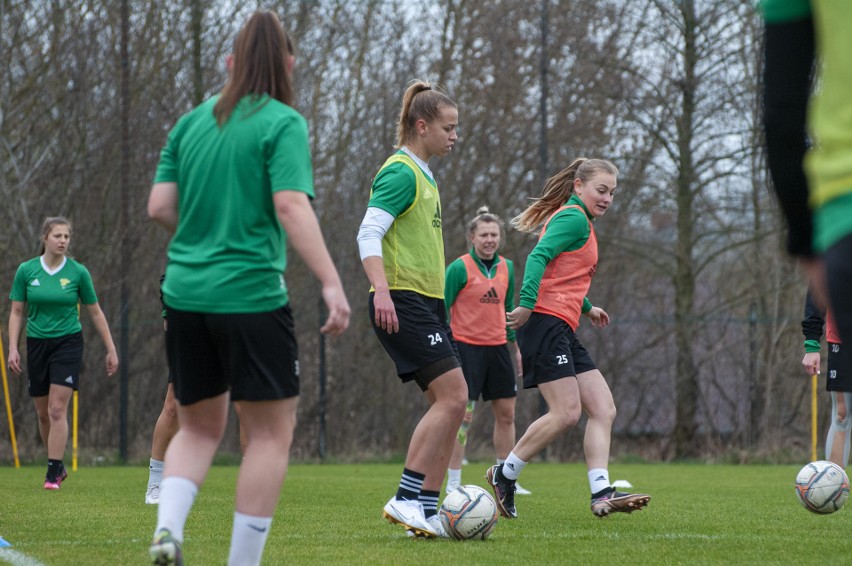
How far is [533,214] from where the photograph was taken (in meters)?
6.98

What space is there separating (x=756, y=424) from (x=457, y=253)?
5053 millimetres

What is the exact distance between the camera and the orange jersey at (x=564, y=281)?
6.55 meters

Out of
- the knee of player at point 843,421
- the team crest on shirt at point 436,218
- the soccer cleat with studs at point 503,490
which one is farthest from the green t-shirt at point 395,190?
the knee of player at point 843,421

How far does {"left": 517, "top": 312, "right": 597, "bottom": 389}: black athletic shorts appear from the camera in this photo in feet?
21.1

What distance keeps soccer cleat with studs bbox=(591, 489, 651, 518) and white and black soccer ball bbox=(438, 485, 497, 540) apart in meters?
0.84

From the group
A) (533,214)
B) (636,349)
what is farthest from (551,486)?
(636,349)

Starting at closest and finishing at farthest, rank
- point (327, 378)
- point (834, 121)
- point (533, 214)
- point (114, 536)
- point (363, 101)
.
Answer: point (834, 121) < point (114, 536) < point (533, 214) < point (327, 378) < point (363, 101)

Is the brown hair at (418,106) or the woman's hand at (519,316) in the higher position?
the brown hair at (418,106)

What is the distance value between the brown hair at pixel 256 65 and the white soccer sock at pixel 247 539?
1251 mm

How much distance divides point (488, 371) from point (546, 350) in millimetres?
2757

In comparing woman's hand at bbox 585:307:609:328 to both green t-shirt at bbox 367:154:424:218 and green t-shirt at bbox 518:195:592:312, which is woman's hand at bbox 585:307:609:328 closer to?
green t-shirt at bbox 518:195:592:312

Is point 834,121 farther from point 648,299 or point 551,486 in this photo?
point 648,299

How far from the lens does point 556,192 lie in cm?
689

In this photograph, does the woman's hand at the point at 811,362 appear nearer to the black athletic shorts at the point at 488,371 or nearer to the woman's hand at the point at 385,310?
the black athletic shorts at the point at 488,371
